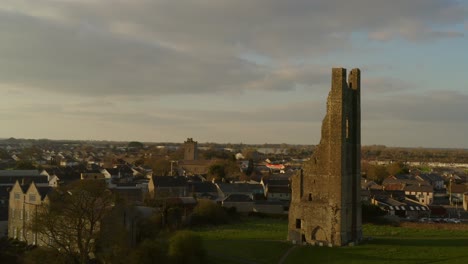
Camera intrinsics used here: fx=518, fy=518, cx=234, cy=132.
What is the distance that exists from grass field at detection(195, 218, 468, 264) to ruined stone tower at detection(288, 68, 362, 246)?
57.6 inches

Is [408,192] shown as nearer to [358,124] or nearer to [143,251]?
[358,124]

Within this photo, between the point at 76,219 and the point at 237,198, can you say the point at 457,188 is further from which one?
the point at 76,219

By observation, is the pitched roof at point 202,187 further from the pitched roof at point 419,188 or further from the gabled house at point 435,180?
the gabled house at point 435,180

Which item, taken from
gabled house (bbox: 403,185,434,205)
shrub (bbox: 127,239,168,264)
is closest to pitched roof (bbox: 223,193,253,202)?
gabled house (bbox: 403,185,434,205)

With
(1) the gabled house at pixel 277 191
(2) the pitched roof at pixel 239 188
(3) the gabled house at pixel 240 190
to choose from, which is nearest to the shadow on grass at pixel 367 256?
(3) the gabled house at pixel 240 190

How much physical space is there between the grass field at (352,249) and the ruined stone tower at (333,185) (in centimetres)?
146

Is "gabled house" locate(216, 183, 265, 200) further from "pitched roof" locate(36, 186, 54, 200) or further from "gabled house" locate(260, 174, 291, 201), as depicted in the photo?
"pitched roof" locate(36, 186, 54, 200)

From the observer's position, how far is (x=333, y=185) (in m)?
37.8

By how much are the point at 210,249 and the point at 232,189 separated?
117 ft

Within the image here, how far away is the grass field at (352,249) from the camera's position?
32625 millimetres

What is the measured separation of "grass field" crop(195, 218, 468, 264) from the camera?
1284 inches

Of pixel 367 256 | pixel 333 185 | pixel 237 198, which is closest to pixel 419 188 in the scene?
pixel 237 198

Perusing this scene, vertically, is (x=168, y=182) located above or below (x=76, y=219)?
below

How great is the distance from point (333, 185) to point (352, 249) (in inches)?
189
